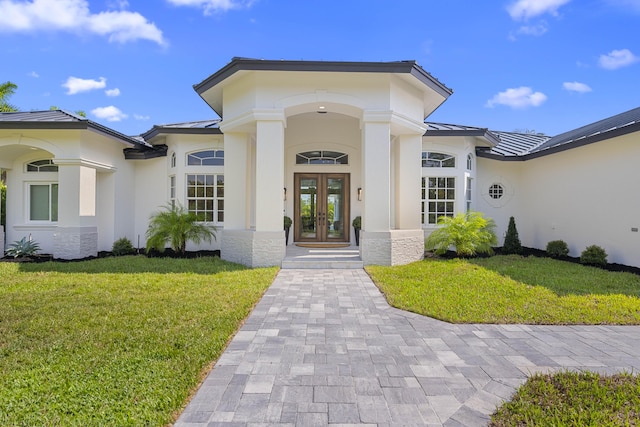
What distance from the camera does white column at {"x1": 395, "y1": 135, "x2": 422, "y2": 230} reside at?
31.8 ft

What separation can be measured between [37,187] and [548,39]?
1752cm

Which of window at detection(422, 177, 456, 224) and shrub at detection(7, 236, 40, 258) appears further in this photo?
window at detection(422, 177, 456, 224)

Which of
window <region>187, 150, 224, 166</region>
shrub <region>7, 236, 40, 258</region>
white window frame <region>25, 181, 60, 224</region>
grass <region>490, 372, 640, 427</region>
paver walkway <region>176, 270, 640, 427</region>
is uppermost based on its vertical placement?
window <region>187, 150, 224, 166</region>

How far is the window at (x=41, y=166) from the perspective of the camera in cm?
1120

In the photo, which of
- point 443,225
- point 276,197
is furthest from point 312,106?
point 443,225

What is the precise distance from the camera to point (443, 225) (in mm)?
10250

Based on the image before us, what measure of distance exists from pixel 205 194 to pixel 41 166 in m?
5.61

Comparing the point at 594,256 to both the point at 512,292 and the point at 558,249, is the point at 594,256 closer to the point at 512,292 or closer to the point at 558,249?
the point at 558,249

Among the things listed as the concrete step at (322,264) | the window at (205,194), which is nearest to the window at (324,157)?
the window at (205,194)

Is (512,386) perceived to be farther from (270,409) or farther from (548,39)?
(548,39)

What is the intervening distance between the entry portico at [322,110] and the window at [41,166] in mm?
6078

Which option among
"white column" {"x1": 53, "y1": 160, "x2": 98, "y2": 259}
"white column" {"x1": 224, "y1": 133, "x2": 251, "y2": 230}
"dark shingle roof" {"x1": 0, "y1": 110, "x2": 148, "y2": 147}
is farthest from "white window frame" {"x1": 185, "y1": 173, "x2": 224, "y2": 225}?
"white column" {"x1": 53, "y1": 160, "x2": 98, "y2": 259}

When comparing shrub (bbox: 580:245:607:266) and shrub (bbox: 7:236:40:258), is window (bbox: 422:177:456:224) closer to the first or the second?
shrub (bbox: 580:245:607:266)

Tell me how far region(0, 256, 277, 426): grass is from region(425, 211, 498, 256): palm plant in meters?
5.41
